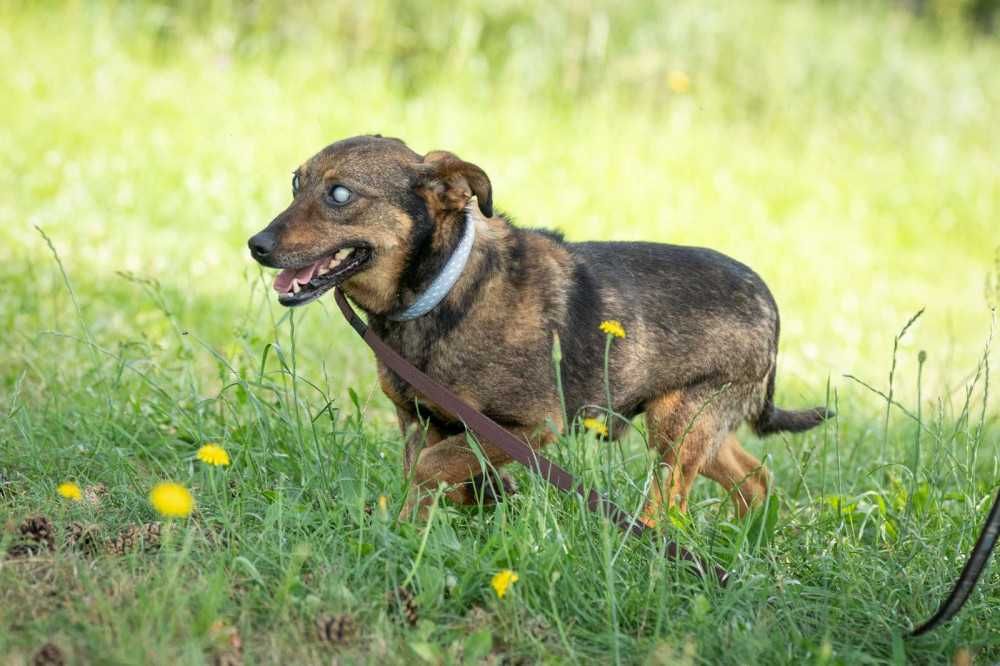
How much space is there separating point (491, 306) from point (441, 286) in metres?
0.20

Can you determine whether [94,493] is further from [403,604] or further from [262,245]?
[403,604]

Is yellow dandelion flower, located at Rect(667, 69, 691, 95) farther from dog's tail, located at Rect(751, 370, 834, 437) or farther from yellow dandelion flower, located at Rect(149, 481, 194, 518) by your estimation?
yellow dandelion flower, located at Rect(149, 481, 194, 518)

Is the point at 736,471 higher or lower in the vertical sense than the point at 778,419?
lower

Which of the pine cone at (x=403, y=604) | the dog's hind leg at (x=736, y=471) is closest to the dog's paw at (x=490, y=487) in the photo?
the pine cone at (x=403, y=604)

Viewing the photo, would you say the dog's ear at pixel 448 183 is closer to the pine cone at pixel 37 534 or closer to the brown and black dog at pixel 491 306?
the brown and black dog at pixel 491 306

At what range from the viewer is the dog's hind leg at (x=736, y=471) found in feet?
15.3

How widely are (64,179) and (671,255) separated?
17.1 ft

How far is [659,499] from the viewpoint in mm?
3768

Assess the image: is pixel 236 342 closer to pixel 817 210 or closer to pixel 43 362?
pixel 43 362

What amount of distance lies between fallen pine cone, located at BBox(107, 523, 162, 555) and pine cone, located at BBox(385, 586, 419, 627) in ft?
2.21

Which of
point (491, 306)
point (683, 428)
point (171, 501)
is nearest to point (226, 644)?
point (171, 501)

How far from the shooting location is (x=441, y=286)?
149 inches

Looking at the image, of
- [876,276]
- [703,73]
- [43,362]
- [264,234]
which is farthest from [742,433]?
[703,73]

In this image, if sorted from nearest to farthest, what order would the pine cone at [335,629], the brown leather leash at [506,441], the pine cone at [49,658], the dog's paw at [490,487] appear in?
1. the pine cone at [49,658]
2. the pine cone at [335,629]
3. the brown leather leash at [506,441]
4. the dog's paw at [490,487]
